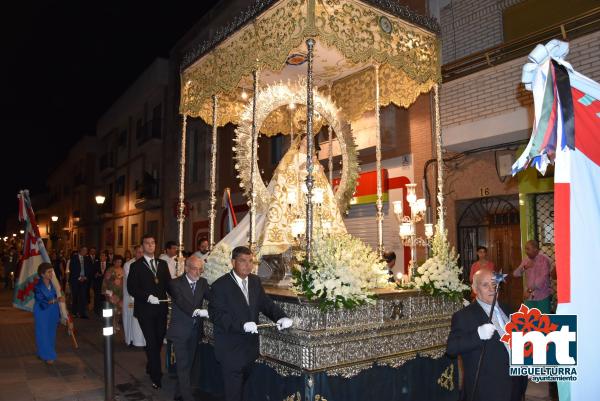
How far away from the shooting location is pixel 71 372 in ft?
24.7

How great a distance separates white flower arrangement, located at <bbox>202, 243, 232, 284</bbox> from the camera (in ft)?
22.2

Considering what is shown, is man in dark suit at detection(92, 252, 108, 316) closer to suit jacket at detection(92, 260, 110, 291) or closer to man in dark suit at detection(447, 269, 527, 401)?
suit jacket at detection(92, 260, 110, 291)

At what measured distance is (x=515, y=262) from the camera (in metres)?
9.96

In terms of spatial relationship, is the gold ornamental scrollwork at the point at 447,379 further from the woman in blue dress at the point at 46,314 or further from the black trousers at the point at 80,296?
the black trousers at the point at 80,296

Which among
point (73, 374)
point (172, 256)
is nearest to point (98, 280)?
point (172, 256)

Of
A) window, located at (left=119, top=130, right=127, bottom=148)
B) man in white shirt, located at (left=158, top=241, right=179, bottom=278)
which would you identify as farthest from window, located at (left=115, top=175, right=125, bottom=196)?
man in white shirt, located at (left=158, top=241, right=179, bottom=278)

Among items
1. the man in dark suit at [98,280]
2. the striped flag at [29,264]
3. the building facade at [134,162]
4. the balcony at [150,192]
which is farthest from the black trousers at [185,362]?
the balcony at [150,192]

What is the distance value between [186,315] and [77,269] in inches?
384

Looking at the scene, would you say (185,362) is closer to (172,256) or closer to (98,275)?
(172,256)

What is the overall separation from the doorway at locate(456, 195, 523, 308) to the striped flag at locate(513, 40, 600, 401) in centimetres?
749

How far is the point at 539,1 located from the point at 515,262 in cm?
518

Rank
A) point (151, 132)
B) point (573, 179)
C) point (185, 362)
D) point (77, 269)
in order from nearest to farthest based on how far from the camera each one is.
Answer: point (573, 179), point (185, 362), point (77, 269), point (151, 132)

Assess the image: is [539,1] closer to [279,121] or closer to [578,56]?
[578,56]

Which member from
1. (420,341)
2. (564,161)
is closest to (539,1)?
(420,341)
